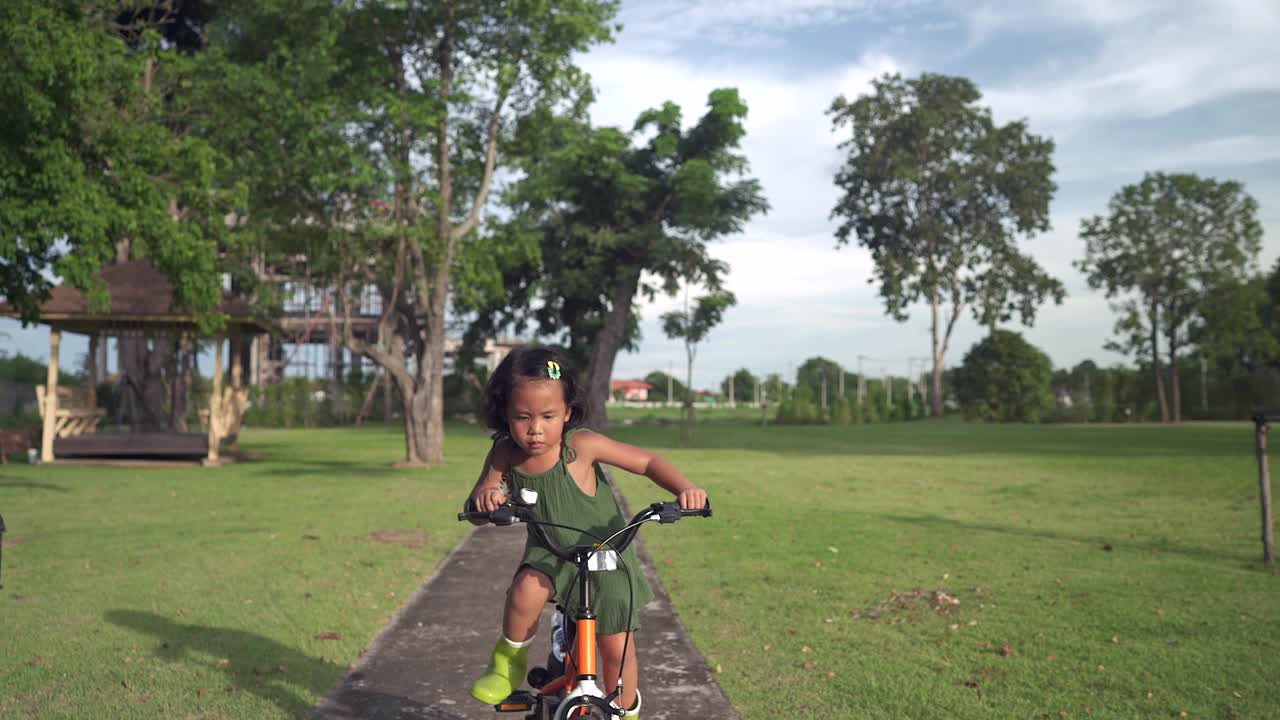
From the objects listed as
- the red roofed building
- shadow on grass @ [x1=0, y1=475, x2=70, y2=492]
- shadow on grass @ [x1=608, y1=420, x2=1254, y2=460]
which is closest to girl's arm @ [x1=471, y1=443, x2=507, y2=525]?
shadow on grass @ [x1=0, y1=475, x2=70, y2=492]

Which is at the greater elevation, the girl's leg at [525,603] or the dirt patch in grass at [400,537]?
the girl's leg at [525,603]

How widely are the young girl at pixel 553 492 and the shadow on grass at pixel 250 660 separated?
1.57 metres

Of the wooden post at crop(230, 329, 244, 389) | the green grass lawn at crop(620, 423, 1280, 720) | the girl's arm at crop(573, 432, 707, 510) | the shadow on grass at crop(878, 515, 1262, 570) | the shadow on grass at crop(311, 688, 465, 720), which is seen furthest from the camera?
the wooden post at crop(230, 329, 244, 389)

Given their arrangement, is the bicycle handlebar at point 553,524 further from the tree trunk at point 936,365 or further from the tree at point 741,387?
the tree at point 741,387

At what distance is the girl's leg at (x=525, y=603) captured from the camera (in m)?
3.15

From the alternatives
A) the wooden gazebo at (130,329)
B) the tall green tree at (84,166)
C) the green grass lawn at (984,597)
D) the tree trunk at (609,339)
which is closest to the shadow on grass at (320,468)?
the wooden gazebo at (130,329)

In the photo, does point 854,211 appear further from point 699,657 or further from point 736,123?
point 699,657

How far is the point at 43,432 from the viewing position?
2119 cm

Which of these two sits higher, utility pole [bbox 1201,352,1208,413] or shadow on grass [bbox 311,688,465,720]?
utility pole [bbox 1201,352,1208,413]

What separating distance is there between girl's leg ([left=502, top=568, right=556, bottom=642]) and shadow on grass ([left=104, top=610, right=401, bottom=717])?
5.05ft

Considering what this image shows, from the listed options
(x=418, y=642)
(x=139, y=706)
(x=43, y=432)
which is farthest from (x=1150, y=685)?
(x=43, y=432)

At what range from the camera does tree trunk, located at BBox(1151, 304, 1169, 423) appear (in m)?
47.8

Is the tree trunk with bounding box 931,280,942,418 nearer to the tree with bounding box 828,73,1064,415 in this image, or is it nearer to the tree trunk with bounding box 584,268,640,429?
the tree with bounding box 828,73,1064,415

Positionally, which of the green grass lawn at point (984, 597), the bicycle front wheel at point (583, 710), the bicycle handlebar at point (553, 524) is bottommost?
the green grass lawn at point (984, 597)
